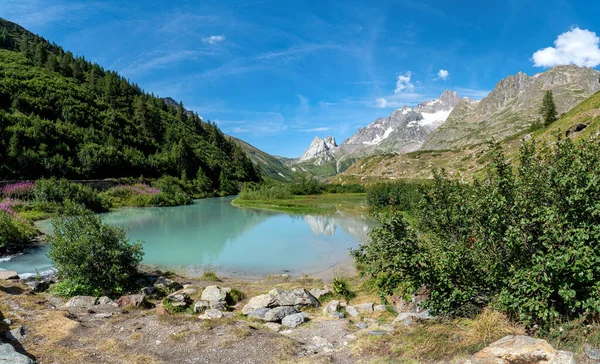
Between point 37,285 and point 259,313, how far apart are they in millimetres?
12235

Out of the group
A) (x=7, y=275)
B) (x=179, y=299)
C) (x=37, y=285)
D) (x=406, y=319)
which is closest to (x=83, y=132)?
(x=7, y=275)

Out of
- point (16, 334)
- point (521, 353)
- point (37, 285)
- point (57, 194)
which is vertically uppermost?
point (57, 194)

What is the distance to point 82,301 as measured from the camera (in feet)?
47.5

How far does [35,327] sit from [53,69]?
148575mm

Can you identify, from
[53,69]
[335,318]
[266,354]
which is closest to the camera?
[266,354]

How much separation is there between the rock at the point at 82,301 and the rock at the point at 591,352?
683 inches

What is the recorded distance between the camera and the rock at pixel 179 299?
14.7 metres

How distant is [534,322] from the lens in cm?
797

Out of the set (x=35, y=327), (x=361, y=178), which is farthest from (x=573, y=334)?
(x=361, y=178)

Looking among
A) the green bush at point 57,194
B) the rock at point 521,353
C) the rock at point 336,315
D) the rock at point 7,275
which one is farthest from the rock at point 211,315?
the green bush at point 57,194

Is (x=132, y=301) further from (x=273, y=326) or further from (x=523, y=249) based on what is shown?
(x=523, y=249)

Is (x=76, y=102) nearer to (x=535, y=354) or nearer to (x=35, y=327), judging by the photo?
(x=35, y=327)

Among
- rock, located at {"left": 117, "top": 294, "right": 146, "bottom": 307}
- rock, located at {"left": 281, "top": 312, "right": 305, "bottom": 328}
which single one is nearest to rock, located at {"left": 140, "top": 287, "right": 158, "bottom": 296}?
rock, located at {"left": 117, "top": 294, "right": 146, "bottom": 307}

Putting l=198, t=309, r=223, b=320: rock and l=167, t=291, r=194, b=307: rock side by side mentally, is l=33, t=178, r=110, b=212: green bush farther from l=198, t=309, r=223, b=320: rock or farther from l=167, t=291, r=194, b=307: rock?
l=198, t=309, r=223, b=320: rock
